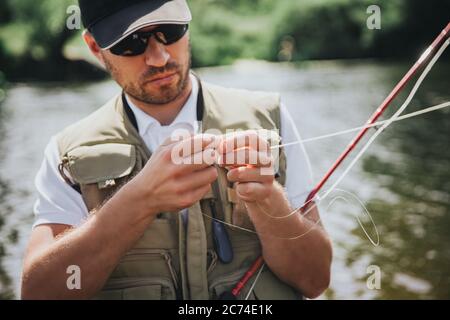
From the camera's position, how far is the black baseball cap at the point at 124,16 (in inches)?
80.5

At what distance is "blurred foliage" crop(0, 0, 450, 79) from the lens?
22578 millimetres

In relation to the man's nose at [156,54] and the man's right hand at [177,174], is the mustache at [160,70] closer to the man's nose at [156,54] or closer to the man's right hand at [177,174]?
the man's nose at [156,54]

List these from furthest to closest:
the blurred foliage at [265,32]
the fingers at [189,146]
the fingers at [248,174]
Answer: the blurred foliage at [265,32], the fingers at [248,174], the fingers at [189,146]

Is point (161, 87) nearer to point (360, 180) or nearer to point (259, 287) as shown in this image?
point (259, 287)

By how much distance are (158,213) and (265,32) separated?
31.4 meters

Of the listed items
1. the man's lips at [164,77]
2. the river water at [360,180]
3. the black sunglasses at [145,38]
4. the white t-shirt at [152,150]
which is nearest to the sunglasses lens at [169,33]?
the black sunglasses at [145,38]

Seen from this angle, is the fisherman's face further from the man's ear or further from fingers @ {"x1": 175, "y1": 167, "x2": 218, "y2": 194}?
fingers @ {"x1": 175, "y1": 167, "x2": 218, "y2": 194}

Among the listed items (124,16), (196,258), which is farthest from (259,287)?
(124,16)

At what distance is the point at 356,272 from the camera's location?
5379 mm

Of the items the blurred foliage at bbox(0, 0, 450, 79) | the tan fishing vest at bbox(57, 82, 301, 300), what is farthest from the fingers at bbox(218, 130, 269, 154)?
the blurred foliage at bbox(0, 0, 450, 79)

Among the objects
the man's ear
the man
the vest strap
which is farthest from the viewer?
the man's ear

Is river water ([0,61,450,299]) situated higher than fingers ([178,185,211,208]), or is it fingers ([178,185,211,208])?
river water ([0,61,450,299])

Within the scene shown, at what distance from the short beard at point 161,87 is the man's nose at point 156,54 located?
0.02 meters
